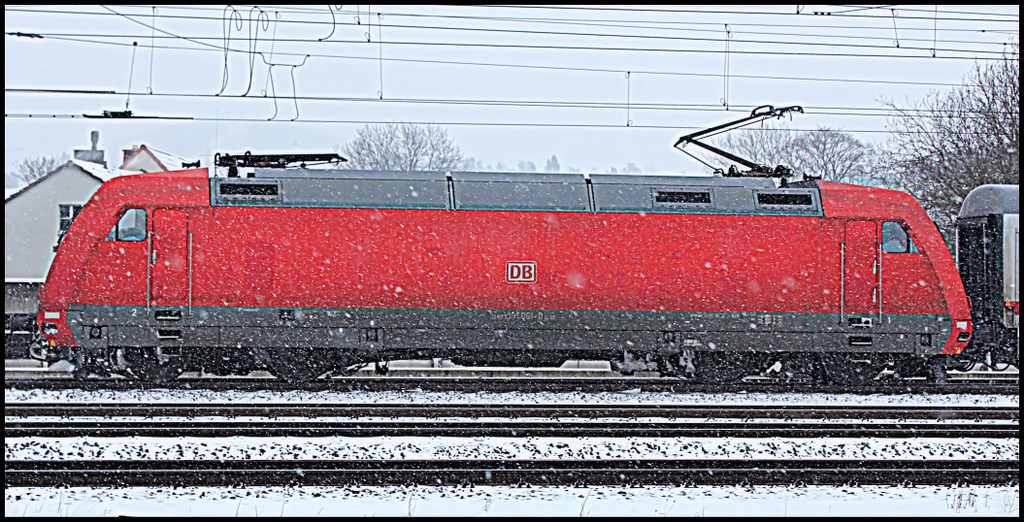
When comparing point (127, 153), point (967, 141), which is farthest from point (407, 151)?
point (967, 141)

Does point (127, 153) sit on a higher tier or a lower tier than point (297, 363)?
higher

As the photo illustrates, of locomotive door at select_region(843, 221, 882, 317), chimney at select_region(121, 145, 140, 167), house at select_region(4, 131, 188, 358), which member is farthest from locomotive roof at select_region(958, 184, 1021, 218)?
chimney at select_region(121, 145, 140, 167)

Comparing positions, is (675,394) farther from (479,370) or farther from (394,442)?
(394,442)

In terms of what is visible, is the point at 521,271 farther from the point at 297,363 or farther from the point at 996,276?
the point at 996,276

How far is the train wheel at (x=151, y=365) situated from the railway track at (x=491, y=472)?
17.1ft

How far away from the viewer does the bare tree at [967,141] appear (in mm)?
23875

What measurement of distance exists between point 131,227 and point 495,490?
7.83m

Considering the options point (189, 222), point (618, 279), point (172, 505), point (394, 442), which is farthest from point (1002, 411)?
point (189, 222)

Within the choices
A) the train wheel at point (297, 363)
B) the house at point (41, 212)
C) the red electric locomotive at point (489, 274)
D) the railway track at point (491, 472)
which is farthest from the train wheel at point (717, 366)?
the house at point (41, 212)

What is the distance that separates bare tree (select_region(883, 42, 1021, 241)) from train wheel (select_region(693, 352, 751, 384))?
1211 cm

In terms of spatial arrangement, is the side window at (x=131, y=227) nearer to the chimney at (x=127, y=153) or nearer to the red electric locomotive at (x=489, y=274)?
the red electric locomotive at (x=489, y=274)

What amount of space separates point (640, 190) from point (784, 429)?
15.4 ft

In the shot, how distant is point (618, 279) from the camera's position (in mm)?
13508

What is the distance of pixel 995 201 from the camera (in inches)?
590
